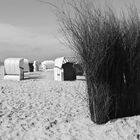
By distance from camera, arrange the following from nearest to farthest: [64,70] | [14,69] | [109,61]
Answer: [109,61]
[64,70]
[14,69]

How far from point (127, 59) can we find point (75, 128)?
2.26 metres

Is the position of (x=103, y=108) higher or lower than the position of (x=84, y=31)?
lower

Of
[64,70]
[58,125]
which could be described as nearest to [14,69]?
[64,70]

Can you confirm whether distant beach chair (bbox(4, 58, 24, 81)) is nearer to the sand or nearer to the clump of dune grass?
the sand

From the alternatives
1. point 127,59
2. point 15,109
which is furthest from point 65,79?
point 127,59

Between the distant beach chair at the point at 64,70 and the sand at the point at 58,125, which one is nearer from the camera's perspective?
the sand at the point at 58,125

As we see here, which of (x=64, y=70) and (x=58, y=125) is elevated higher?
(x=64, y=70)

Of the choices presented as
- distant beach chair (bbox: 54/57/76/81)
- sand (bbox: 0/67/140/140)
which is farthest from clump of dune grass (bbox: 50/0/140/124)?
distant beach chair (bbox: 54/57/76/81)

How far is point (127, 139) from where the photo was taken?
428cm

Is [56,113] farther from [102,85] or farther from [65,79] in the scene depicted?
[65,79]

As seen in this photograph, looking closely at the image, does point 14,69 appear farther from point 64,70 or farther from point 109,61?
point 109,61

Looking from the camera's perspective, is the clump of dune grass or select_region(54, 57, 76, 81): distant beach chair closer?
the clump of dune grass

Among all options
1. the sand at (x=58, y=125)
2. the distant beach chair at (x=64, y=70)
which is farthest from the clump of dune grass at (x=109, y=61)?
the distant beach chair at (x=64, y=70)

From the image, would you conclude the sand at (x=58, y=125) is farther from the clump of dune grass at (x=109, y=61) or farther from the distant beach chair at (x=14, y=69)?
the distant beach chair at (x=14, y=69)
